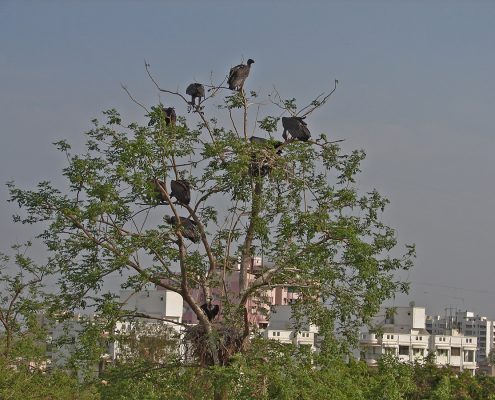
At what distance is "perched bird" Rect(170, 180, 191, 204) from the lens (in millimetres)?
9711

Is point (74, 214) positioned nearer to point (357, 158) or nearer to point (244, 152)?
point (244, 152)

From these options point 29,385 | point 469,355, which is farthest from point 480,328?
point 29,385

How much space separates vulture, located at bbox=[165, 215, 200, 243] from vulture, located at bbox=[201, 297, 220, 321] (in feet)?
2.05

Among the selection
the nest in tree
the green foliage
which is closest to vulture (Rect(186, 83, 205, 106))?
the nest in tree

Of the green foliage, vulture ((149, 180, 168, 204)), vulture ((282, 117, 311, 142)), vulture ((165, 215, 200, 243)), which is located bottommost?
the green foliage

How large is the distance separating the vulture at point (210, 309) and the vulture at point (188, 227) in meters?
0.62

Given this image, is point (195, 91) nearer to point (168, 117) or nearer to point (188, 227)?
point (168, 117)

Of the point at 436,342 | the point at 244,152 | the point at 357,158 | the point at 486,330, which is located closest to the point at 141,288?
the point at 244,152

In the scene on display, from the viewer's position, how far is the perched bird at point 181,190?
31.9ft

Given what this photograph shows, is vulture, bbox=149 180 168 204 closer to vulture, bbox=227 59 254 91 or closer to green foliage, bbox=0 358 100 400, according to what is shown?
vulture, bbox=227 59 254 91

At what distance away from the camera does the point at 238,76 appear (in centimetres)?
1006

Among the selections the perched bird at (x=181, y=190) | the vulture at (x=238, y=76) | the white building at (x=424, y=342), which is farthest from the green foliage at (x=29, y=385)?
the white building at (x=424, y=342)

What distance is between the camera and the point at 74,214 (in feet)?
31.0

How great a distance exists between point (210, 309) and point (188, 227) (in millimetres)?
863
